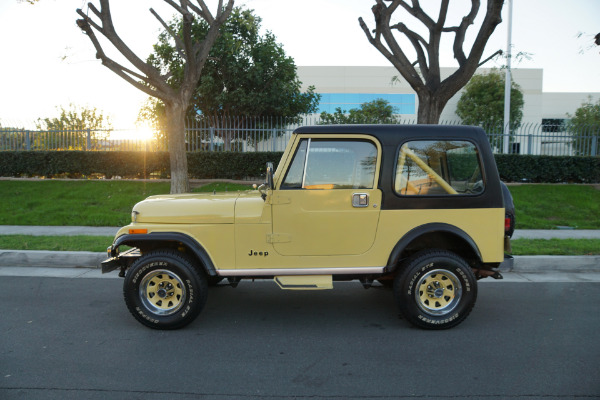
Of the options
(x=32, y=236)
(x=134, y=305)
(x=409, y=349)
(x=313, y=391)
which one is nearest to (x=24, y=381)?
(x=134, y=305)

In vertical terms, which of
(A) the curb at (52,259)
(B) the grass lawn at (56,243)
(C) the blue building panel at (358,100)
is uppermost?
(C) the blue building panel at (358,100)

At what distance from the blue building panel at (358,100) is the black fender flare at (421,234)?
53.2 meters

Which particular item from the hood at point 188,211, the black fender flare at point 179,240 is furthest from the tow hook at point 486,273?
the black fender flare at point 179,240

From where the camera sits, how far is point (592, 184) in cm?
1528

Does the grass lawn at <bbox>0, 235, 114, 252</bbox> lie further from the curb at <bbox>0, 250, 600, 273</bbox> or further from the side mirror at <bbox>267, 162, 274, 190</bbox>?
the side mirror at <bbox>267, 162, 274, 190</bbox>

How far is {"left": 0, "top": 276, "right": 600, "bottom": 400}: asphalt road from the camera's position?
3543 mm

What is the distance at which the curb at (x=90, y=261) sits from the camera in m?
7.43

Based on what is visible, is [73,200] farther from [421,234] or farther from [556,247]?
[556,247]

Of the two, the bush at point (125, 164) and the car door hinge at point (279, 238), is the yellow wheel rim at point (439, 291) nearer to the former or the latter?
the car door hinge at point (279, 238)

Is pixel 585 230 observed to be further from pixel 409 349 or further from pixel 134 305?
pixel 134 305

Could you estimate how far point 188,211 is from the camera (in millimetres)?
4824

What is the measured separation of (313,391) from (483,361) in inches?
61.1

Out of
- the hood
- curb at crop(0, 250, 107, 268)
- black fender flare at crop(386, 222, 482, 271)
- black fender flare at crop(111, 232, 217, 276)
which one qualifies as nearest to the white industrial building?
curb at crop(0, 250, 107, 268)

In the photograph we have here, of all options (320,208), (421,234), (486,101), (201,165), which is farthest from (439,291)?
(486,101)
